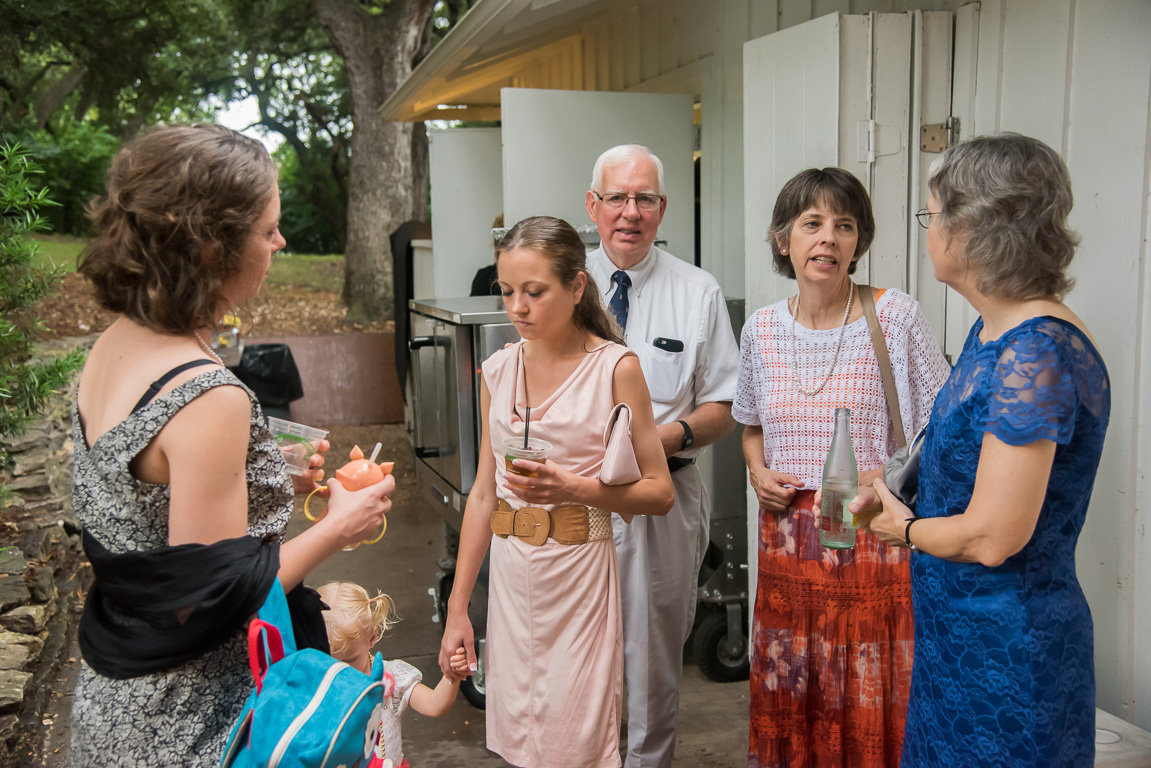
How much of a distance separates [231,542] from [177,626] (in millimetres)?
169

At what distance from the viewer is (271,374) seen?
9070mm

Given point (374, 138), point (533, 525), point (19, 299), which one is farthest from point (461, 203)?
point (374, 138)

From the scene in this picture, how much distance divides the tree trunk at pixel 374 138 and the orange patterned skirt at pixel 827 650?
36.0 feet

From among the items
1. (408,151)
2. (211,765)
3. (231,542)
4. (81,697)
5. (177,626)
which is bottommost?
(211,765)

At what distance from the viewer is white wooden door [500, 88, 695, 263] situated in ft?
15.0

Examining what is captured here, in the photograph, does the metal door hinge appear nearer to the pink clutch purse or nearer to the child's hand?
the pink clutch purse

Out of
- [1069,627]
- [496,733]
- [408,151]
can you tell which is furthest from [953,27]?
[408,151]

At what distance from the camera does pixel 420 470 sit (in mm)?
4512

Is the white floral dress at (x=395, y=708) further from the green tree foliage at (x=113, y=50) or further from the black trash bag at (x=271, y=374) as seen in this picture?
the green tree foliage at (x=113, y=50)

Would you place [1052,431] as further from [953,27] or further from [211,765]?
[953,27]

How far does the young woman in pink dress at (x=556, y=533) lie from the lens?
2.18 m

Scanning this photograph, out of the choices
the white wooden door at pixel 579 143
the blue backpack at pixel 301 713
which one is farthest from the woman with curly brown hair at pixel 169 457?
the white wooden door at pixel 579 143

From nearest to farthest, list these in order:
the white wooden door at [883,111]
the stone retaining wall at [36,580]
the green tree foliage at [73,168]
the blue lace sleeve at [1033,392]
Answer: the blue lace sleeve at [1033,392] → the white wooden door at [883,111] → the stone retaining wall at [36,580] → the green tree foliage at [73,168]

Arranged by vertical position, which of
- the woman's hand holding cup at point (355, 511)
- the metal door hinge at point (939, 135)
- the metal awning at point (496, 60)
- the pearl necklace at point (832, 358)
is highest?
the metal awning at point (496, 60)
